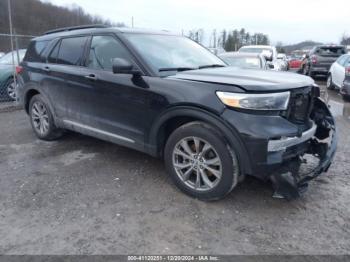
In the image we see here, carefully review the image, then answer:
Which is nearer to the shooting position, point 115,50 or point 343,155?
point 115,50

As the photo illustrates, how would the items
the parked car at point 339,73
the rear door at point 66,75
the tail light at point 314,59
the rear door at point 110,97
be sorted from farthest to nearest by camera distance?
the tail light at point 314,59 < the parked car at point 339,73 < the rear door at point 66,75 < the rear door at point 110,97

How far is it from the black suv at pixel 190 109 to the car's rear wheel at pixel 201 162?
0.03ft

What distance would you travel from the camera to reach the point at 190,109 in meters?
3.47

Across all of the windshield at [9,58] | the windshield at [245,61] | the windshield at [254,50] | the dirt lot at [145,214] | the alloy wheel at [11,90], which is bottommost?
the dirt lot at [145,214]

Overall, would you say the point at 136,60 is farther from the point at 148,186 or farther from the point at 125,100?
the point at 148,186

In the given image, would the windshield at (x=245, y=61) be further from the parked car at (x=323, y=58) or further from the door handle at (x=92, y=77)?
the parked car at (x=323, y=58)

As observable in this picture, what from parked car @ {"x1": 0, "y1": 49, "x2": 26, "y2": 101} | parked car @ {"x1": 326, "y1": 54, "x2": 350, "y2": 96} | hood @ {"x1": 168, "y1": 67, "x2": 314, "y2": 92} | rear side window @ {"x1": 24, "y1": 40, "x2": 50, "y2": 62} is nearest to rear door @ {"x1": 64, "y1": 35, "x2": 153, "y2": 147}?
hood @ {"x1": 168, "y1": 67, "x2": 314, "y2": 92}

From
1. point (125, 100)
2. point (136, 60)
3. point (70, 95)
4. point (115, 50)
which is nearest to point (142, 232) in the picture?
point (125, 100)

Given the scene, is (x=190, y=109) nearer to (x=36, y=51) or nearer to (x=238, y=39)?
(x=36, y=51)

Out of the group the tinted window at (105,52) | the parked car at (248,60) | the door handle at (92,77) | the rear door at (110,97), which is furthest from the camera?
the parked car at (248,60)

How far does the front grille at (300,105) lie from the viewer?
336cm

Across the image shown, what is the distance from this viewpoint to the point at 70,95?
4.86 meters

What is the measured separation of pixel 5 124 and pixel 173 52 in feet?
15.0

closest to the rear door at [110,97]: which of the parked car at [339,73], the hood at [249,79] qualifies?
the hood at [249,79]
